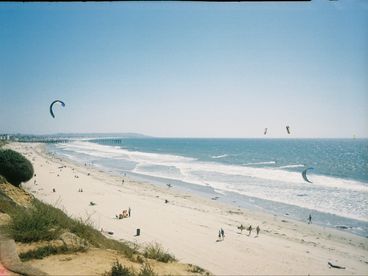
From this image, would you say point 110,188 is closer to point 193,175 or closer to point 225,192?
point 225,192

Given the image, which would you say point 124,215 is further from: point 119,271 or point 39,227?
point 119,271

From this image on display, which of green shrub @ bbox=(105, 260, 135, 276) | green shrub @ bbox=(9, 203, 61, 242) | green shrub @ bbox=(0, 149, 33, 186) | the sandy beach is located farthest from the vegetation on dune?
green shrub @ bbox=(0, 149, 33, 186)

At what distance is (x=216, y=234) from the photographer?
2016cm

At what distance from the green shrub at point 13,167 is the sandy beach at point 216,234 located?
11.3 ft

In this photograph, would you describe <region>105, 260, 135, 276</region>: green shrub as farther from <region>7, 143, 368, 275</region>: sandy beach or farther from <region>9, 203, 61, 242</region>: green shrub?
<region>7, 143, 368, 275</region>: sandy beach

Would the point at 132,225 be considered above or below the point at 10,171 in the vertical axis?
below

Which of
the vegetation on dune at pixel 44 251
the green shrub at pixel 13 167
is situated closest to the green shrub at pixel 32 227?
the vegetation on dune at pixel 44 251

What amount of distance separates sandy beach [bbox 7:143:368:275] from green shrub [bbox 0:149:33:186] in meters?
3.43

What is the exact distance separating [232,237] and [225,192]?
58.4 feet

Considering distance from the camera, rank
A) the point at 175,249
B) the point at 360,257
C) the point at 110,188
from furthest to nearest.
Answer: the point at 110,188 < the point at 360,257 < the point at 175,249

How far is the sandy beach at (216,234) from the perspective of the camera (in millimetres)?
15555

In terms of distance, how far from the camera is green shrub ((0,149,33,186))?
65.9 ft

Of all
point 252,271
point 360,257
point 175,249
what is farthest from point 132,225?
point 360,257

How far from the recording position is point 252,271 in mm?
14359
